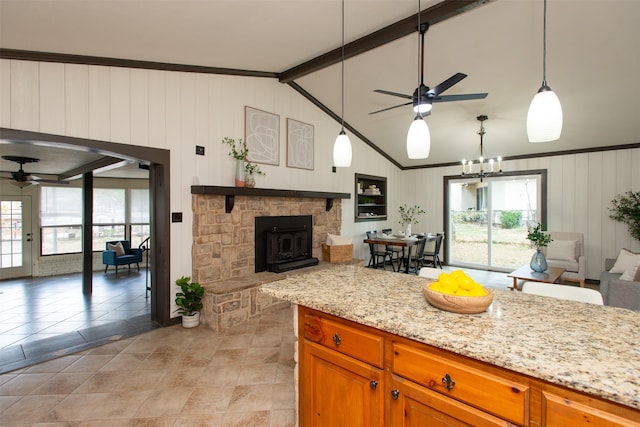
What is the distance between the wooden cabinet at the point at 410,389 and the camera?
3.01 feet

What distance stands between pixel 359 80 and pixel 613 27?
2.79 meters

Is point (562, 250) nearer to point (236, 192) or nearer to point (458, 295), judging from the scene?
point (458, 295)

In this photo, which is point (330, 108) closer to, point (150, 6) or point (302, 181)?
point (302, 181)

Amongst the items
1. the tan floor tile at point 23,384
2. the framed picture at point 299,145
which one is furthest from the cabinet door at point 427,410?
the framed picture at point 299,145

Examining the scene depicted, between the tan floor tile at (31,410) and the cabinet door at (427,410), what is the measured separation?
231cm

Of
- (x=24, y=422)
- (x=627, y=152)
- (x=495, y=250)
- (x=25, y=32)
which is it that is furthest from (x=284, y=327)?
(x=627, y=152)

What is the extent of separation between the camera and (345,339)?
145 cm

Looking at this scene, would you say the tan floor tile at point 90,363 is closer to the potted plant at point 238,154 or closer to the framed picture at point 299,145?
the potted plant at point 238,154

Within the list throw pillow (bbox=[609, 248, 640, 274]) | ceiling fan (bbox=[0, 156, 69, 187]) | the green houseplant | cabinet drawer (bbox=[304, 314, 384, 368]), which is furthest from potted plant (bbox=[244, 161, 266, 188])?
the green houseplant

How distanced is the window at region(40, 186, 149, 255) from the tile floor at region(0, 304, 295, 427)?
5.30 metres

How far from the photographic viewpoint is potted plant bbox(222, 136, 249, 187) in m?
4.00

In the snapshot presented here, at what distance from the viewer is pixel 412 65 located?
400cm

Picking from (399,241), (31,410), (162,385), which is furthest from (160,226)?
(399,241)

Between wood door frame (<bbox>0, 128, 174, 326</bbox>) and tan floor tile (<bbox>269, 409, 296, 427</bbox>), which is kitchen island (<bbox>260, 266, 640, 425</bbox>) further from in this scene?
wood door frame (<bbox>0, 128, 174, 326</bbox>)
